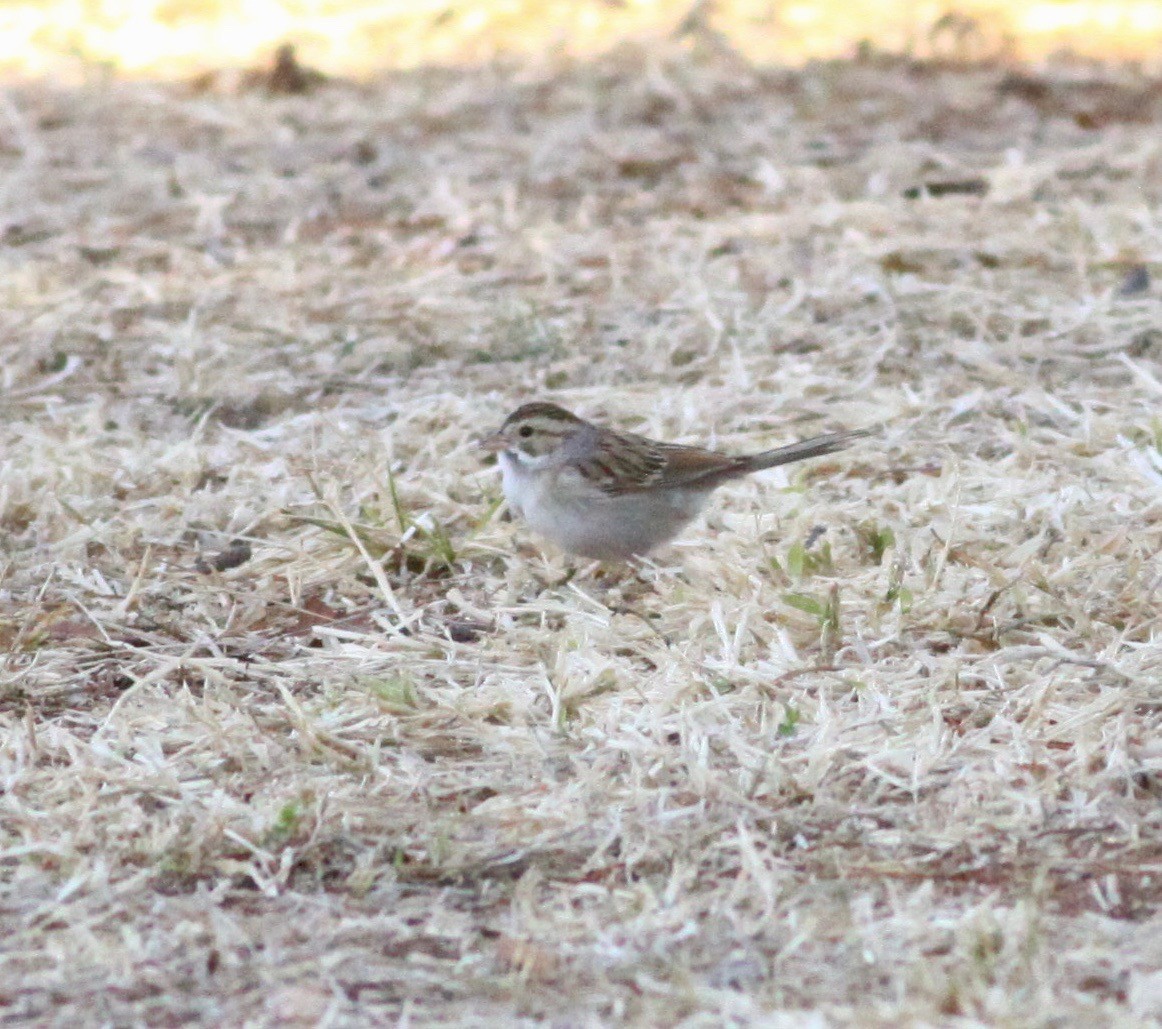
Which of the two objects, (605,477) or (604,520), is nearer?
(604,520)

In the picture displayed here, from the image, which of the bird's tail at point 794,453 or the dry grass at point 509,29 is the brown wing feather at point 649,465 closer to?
the bird's tail at point 794,453

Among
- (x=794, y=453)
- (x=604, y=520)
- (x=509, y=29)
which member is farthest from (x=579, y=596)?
(x=509, y=29)

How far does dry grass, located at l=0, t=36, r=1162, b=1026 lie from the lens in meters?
3.58

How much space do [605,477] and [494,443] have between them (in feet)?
1.38

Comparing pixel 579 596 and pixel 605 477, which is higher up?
pixel 605 477

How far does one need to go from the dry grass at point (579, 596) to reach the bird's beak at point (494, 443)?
0.20 metres

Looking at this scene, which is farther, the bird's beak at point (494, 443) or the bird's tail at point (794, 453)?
the bird's beak at point (494, 443)

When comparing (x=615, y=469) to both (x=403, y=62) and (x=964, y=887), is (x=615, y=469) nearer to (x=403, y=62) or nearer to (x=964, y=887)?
(x=964, y=887)

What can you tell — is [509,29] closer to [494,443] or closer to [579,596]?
[494,443]

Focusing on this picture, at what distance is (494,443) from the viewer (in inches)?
236

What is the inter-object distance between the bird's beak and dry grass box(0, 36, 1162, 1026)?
0.20 metres

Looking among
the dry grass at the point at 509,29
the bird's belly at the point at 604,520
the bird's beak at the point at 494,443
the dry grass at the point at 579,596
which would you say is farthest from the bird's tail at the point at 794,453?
the dry grass at the point at 509,29

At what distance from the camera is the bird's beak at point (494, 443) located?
19.5ft

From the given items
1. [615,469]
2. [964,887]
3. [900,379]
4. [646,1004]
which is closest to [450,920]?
[646,1004]
